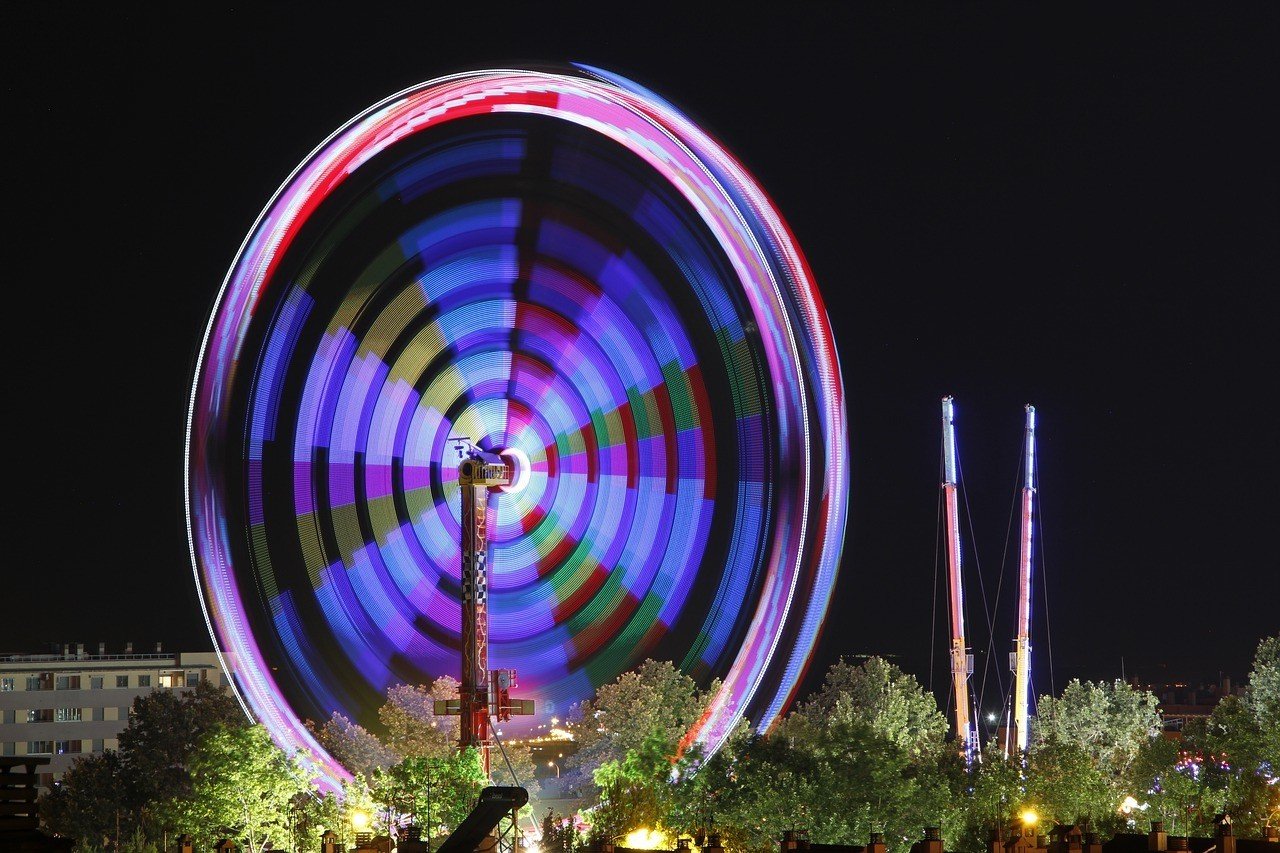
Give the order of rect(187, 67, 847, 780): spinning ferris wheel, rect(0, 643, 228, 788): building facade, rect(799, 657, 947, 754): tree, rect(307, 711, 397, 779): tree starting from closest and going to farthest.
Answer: rect(187, 67, 847, 780): spinning ferris wheel, rect(307, 711, 397, 779): tree, rect(799, 657, 947, 754): tree, rect(0, 643, 228, 788): building facade

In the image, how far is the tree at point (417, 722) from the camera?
177ft

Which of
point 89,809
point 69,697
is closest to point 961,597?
point 89,809

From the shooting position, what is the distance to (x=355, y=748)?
5731 cm

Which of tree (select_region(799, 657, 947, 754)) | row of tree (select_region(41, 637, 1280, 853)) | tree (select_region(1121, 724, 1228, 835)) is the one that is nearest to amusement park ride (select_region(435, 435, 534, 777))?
row of tree (select_region(41, 637, 1280, 853))

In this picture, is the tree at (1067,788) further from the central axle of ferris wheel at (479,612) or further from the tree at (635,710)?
the tree at (635,710)

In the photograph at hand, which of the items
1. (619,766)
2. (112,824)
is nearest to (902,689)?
(112,824)

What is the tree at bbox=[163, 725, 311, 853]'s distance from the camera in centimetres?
3145

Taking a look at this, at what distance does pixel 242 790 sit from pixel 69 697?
5156 centimetres

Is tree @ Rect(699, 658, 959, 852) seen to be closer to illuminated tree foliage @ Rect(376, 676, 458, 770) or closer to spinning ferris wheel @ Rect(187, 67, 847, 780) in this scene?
spinning ferris wheel @ Rect(187, 67, 847, 780)

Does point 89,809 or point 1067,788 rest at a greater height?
Result: point 1067,788

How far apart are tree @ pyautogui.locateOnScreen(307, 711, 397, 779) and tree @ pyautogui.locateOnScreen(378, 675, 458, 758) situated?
550 mm

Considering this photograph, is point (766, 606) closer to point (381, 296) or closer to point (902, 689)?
point (381, 296)

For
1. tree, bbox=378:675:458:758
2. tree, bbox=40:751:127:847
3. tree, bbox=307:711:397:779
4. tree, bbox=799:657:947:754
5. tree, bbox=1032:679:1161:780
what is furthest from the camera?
tree, bbox=1032:679:1161:780

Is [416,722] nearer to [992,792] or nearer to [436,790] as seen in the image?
[992,792]
